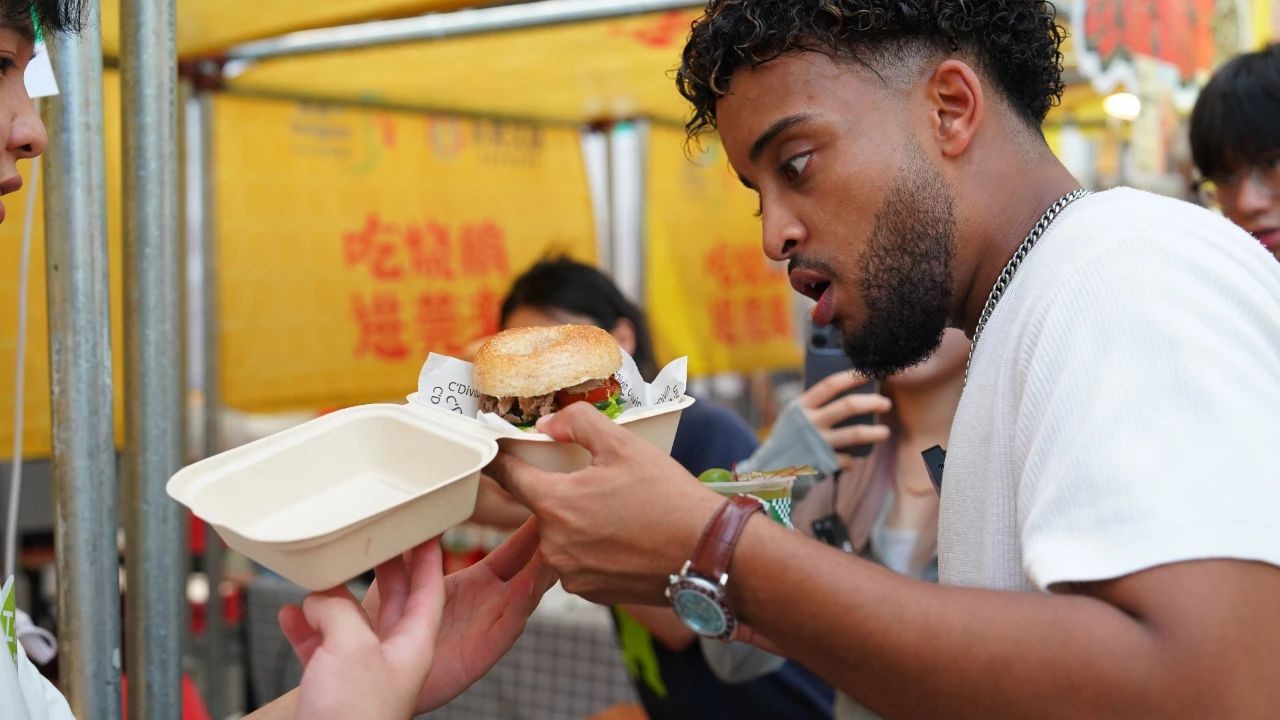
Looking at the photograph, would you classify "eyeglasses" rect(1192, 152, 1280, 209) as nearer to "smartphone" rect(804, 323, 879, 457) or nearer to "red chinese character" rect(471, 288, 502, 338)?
"smartphone" rect(804, 323, 879, 457)

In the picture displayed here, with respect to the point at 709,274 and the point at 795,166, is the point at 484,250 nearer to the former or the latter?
the point at 709,274

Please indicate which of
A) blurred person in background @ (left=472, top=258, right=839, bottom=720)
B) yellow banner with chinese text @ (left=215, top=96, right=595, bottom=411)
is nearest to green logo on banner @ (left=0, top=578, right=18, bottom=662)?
blurred person in background @ (left=472, top=258, right=839, bottom=720)

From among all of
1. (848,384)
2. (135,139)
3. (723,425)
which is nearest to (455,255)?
(723,425)

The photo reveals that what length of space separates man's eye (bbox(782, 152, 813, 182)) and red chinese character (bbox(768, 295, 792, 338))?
626 centimetres

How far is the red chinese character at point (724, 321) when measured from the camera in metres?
7.34

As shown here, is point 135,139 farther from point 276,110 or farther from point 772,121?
point 276,110

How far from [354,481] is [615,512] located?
1.59 ft

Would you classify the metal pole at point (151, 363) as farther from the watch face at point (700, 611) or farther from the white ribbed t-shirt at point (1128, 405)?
the white ribbed t-shirt at point (1128, 405)

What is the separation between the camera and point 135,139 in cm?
182

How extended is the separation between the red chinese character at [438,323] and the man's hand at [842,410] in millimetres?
3217

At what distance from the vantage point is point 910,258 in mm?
1562

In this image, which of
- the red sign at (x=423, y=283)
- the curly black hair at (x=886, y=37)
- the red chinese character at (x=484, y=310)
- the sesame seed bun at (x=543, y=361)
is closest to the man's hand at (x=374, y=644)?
the sesame seed bun at (x=543, y=361)

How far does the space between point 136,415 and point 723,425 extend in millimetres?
1629

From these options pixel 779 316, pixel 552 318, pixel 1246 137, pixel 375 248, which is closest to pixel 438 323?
pixel 375 248
